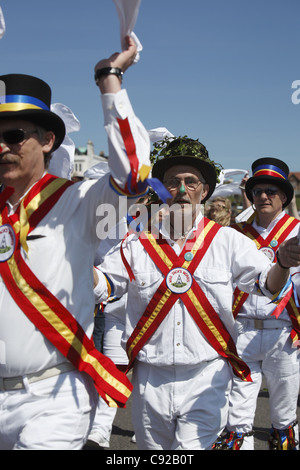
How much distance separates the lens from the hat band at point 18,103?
9.16 feet

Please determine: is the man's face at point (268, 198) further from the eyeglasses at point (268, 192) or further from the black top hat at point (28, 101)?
the black top hat at point (28, 101)

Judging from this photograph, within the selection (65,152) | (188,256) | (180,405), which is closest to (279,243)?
(188,256)

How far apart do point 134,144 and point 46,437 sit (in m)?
1.29

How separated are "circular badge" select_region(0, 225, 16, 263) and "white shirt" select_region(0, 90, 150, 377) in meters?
0.09

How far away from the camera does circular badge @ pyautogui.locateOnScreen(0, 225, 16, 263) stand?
275 cm

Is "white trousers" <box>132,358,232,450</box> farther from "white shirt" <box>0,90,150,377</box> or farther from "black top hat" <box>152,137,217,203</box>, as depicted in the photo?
"black top hat" <box>152,137,217,203</box>

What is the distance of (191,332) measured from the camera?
3398 millimetres

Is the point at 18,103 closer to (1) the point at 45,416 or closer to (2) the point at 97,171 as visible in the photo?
(1) the point at 45,416

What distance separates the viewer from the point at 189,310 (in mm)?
3430

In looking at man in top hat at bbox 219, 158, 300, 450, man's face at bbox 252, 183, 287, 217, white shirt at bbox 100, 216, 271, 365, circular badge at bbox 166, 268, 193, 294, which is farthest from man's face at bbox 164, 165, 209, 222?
man's face at bbox 252, 183, 287, 217
